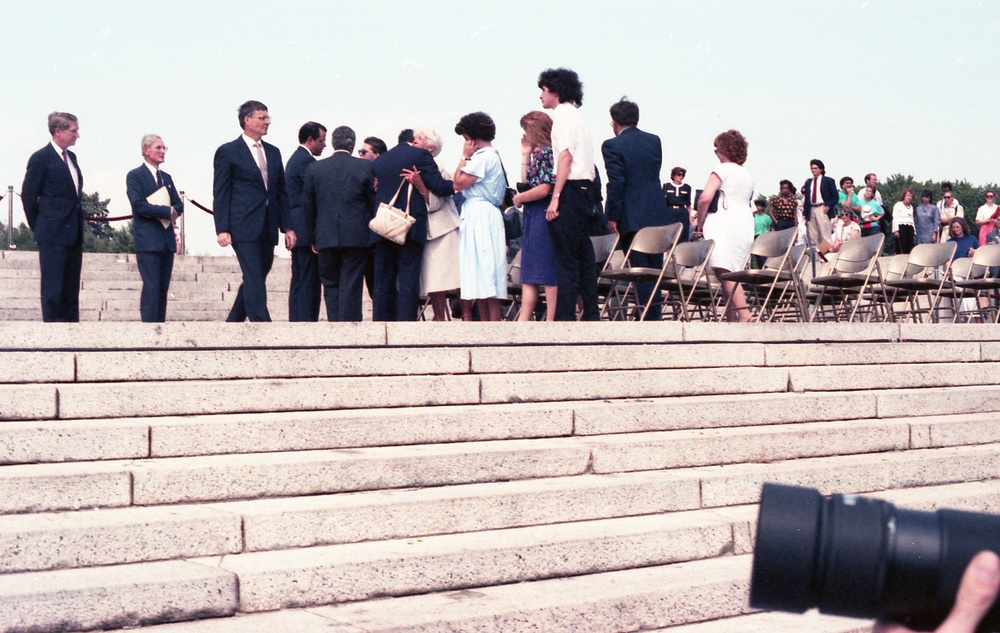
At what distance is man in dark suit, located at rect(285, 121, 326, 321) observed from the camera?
9.09m

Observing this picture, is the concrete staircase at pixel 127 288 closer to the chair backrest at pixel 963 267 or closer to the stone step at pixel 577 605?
the chair backrest at pixel 963 267

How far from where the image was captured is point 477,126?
26.7 feet

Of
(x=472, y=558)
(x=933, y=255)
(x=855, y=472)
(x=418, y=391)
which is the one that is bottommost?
(x=472, y=558)

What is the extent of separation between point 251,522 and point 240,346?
6.12 ft

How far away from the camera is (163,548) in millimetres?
4074

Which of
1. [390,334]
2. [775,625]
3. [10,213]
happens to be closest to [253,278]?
[390,334]

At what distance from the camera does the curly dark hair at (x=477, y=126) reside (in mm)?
8109

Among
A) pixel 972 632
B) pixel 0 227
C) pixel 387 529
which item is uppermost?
pixel 0 227

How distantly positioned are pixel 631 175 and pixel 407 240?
1.70 m

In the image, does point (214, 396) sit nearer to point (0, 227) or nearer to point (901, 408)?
point (901, 408)

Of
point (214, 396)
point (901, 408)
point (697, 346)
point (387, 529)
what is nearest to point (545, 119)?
point (697, 346)

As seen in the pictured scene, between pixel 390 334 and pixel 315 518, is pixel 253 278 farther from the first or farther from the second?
pixel 315 518

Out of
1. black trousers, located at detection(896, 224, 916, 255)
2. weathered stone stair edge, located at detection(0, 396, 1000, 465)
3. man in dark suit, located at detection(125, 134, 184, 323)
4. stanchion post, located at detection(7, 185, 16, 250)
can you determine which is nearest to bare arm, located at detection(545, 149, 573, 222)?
weathered stone stair edge, located at detection(0, 396, 1000, 465)

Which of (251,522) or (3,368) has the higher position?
(3,368)
